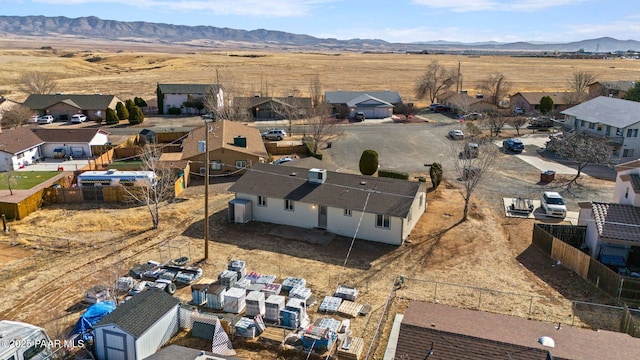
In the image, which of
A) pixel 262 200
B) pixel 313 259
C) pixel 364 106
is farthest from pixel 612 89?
pixel 313 259

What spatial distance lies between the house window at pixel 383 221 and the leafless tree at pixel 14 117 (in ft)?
196

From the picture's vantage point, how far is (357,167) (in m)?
50.2

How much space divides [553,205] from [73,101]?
236ft

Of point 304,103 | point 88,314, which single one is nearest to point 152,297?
point 88,314

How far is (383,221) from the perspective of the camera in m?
31.9

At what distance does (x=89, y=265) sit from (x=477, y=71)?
174 m

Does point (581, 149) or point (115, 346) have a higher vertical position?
point (581, 149)

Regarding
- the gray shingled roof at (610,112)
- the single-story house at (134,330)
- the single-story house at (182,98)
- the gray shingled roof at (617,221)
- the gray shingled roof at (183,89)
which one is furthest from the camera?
the gray shingled roof at (183,89)

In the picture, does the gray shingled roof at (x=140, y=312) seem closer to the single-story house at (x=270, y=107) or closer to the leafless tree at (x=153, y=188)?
the leafless tree at (x=153, y=188)

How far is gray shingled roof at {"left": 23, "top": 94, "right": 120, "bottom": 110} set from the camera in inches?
2975

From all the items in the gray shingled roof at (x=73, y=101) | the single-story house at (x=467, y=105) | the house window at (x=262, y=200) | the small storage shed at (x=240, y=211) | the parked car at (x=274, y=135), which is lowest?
the small storage shed at (x=240, y=211)

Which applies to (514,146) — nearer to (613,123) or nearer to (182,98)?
(613,123)

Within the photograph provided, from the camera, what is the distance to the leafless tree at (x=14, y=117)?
67125 mm

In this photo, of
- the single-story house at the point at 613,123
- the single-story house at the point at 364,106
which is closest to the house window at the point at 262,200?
the single-story house at the point at 613,123
